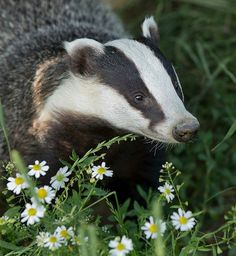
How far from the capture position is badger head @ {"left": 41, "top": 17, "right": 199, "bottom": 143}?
2904 millimetres

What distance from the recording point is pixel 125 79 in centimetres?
303

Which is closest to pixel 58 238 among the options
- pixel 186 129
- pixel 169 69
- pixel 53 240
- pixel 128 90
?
pixel 53 240

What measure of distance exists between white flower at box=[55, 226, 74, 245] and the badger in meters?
0.66

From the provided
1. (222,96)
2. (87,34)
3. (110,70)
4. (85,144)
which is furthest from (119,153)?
(222,96)

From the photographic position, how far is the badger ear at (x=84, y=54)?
3.15 meters

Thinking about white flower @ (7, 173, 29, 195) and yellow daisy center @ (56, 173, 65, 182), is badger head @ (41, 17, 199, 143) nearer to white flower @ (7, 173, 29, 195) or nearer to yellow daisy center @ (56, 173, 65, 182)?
yellow daisy center @ (56, 173, 65, 182)

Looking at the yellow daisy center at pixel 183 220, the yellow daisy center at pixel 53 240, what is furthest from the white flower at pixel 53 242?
the yellow daisy center at pixel 183 220

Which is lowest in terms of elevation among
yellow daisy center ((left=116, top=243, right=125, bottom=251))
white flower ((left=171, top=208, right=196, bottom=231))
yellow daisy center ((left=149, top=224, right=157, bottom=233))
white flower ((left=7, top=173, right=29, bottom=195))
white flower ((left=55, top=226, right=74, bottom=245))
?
white flower ((left=171, top=208, right=196, bottom=231))

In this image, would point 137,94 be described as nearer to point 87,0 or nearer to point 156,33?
point 156,33

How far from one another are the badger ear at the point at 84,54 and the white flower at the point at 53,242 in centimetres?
98

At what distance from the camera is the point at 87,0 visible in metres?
4.32

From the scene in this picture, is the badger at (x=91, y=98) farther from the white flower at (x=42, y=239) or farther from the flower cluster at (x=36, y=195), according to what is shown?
the white flower at (x=42, y=239)

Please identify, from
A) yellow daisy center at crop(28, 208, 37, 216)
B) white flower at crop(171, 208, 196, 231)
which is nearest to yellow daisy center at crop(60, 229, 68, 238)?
yellow daisy center at crop(28, 208, 37, 216)

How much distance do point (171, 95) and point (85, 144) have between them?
0.52 meters
